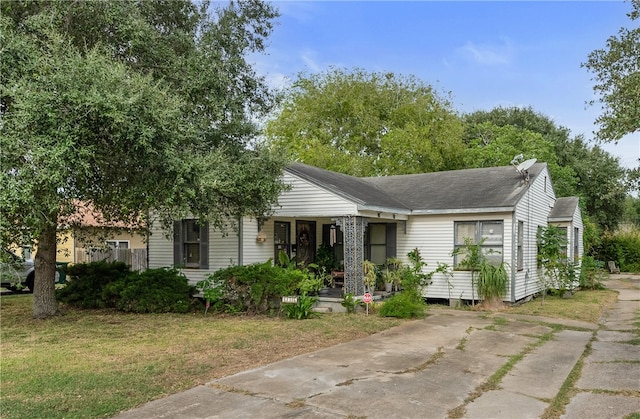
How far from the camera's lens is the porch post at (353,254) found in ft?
39.4

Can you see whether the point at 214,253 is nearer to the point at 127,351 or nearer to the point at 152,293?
the point at 152,293

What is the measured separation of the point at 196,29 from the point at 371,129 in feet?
68.2

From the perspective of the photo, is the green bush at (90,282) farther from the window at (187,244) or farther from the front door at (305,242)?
the front door at (305,242)

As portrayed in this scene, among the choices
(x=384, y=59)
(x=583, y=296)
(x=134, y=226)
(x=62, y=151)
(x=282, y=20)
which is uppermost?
(x=384, y=59)

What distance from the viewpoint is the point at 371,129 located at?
102 feet

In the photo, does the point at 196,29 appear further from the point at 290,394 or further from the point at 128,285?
the point at 290,394

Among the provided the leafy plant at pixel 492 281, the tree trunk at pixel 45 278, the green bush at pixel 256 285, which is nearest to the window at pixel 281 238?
the green bush at pixel 256 285

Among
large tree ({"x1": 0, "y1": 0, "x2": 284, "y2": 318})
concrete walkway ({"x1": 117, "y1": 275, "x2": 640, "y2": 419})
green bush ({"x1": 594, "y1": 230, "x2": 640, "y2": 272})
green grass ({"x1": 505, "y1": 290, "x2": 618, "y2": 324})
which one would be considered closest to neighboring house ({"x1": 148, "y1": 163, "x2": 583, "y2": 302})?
green grass ({"x1": 505, "y1": 290, "x2": 618, "y2": 324})

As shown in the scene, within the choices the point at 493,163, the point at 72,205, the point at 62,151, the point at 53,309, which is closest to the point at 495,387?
the point at 62,151

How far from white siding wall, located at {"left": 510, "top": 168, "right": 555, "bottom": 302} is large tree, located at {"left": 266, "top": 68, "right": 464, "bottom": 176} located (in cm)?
1359

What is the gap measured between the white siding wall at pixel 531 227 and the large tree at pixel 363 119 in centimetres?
1359

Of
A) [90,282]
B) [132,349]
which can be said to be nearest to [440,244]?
[132,349]

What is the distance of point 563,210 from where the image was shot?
56.0 feet

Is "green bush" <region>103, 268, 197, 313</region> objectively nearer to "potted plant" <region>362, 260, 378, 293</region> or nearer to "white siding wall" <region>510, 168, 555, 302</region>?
"potted plant" <region>362, 260, 378, 293</region>
